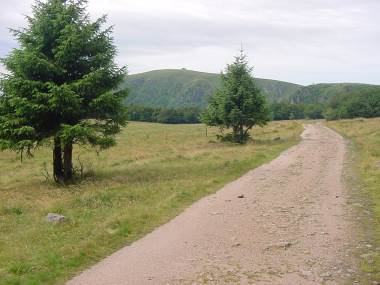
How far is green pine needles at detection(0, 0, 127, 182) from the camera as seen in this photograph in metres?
17.5

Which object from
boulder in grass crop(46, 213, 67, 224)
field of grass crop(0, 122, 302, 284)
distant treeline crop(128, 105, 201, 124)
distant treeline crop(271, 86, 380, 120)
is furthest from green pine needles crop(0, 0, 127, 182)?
distant treeline crop(128, 105, 201, 124)

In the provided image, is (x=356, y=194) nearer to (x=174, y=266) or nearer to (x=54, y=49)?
(x=174, y=266)

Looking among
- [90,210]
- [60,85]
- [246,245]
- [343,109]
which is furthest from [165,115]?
[246,245]

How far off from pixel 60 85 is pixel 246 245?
498 inches

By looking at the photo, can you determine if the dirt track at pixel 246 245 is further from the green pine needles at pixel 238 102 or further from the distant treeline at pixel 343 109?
the distant treeline at pixel 343 109

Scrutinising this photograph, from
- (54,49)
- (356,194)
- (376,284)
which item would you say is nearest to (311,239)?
(376,284)

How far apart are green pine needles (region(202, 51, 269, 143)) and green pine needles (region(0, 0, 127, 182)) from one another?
18.7m

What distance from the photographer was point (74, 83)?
17.8 metres

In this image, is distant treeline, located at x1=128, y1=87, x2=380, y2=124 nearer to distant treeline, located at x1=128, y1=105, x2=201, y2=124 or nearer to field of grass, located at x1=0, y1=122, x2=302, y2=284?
distant treeline, located at x1=128, y1=105, x2=201, y2=124

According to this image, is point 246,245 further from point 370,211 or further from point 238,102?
point 238,102

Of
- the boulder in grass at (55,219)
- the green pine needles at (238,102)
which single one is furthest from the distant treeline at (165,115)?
the boulder in grass at (55,219)

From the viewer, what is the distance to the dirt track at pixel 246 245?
7230 mm

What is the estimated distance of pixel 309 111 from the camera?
597ft

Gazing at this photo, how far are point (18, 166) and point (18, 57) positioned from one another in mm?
15337
